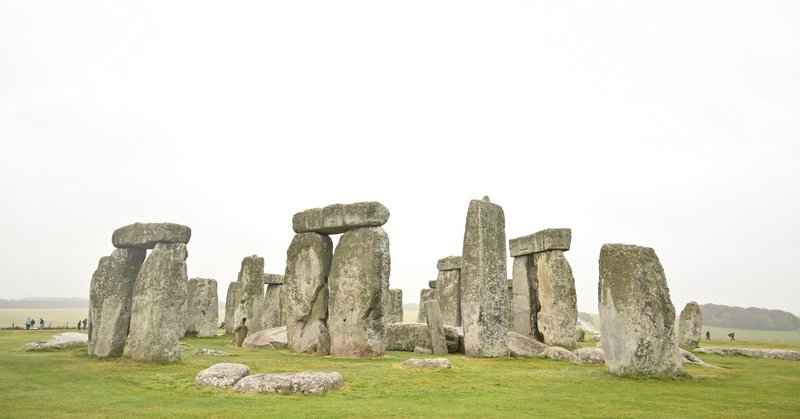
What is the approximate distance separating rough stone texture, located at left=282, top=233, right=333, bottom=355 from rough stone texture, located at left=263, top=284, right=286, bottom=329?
767cm

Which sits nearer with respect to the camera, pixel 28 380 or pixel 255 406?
pixel 255 406

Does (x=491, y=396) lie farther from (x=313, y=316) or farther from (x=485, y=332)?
(x=313, y=316)

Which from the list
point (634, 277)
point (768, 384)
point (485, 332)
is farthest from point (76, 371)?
point (768, 384)

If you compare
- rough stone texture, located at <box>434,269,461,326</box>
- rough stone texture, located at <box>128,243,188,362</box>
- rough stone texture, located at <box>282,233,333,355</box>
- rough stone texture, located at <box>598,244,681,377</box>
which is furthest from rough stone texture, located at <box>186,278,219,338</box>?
rough stone texture, located at <box>598,244,681,377</box>

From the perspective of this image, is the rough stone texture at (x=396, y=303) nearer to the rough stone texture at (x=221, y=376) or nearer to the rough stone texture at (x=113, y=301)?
the rough stone texture at (x=113, y=301)

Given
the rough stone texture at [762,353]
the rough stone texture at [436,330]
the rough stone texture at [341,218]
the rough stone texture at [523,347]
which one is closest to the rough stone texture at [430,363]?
the rough stone texture at [436,330]

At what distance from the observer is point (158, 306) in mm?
10641

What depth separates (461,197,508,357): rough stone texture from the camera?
490 inches

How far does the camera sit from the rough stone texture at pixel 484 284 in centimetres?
1245

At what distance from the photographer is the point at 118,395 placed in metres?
7.20

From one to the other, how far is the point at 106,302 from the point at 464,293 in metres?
7.88

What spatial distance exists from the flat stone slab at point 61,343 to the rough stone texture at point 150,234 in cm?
363

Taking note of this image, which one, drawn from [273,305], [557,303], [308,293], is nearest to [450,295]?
[557,303]

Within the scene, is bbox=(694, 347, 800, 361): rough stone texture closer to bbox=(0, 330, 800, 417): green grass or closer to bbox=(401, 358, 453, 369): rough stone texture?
bbox=(0, 330, 800, 417): green grass
